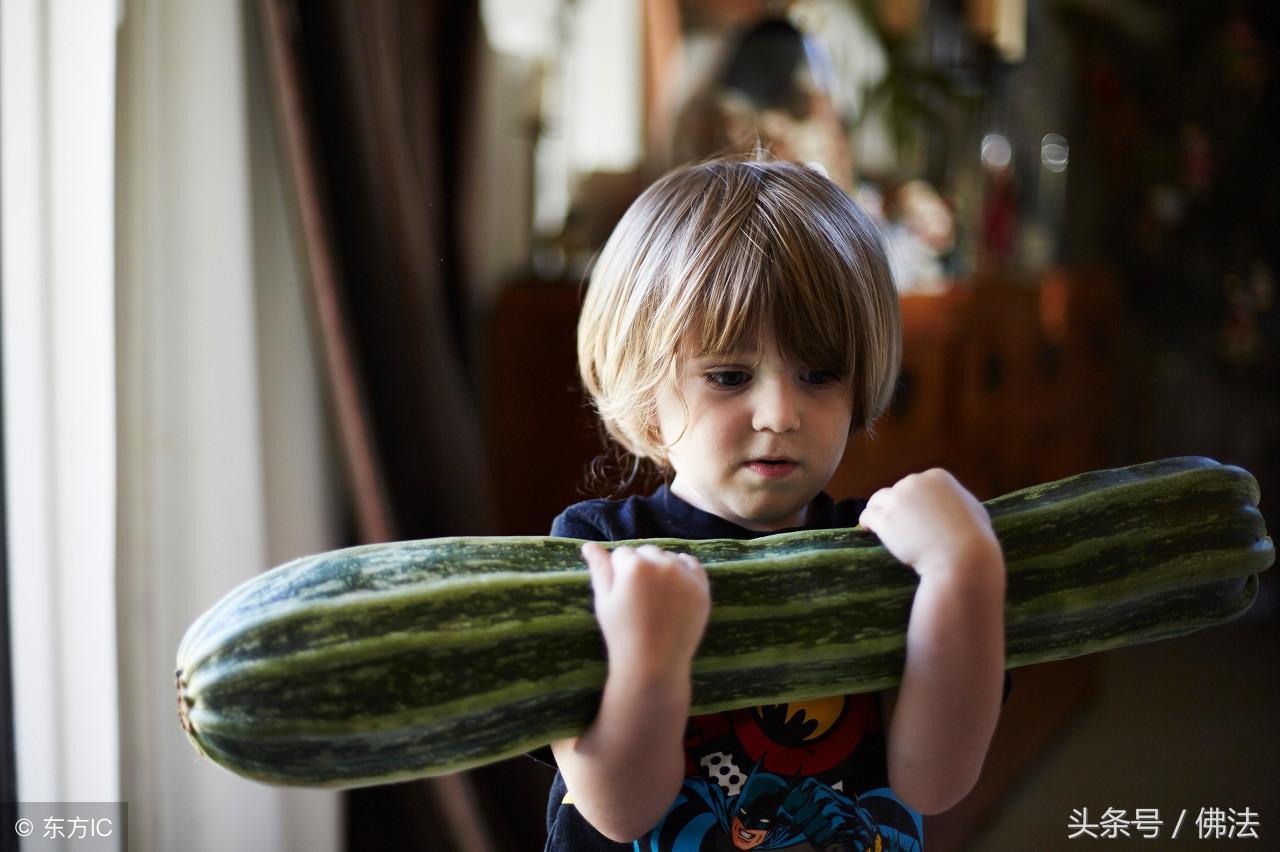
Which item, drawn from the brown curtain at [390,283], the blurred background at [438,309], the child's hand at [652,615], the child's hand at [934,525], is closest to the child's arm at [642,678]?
the child's hand at [652,615]

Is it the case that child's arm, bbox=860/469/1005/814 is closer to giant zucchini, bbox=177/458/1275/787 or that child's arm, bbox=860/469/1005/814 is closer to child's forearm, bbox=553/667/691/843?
giant zucchini, bbox=177/458/1275/787

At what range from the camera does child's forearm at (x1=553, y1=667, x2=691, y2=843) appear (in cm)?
56

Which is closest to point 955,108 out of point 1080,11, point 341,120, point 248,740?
point 1080,11

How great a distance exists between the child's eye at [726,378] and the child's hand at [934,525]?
0.11 metres

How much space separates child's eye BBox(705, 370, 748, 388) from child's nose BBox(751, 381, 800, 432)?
2cm

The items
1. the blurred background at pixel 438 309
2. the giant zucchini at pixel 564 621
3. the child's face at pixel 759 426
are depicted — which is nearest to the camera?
the giant zucchini at pixel 564 621

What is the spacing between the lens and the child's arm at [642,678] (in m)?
0.56

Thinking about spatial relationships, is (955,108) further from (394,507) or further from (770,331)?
(770,331)

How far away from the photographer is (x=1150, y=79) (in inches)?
141

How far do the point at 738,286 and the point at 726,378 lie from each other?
6 cm

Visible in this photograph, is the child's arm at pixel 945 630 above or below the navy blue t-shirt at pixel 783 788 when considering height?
above

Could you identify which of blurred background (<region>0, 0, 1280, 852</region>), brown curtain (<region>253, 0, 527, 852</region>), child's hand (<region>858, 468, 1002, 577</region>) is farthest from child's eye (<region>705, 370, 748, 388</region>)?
brown curtain (<region>253, 0, 527, 852</region>)

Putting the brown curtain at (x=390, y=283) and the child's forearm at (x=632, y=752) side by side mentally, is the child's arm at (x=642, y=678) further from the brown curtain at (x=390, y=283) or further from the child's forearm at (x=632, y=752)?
the brown curtain at (x=390, y=283)

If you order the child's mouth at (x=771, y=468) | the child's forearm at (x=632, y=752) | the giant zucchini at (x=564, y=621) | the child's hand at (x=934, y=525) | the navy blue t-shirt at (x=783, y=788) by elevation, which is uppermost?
the child's mouth at (x=771, y=468)
